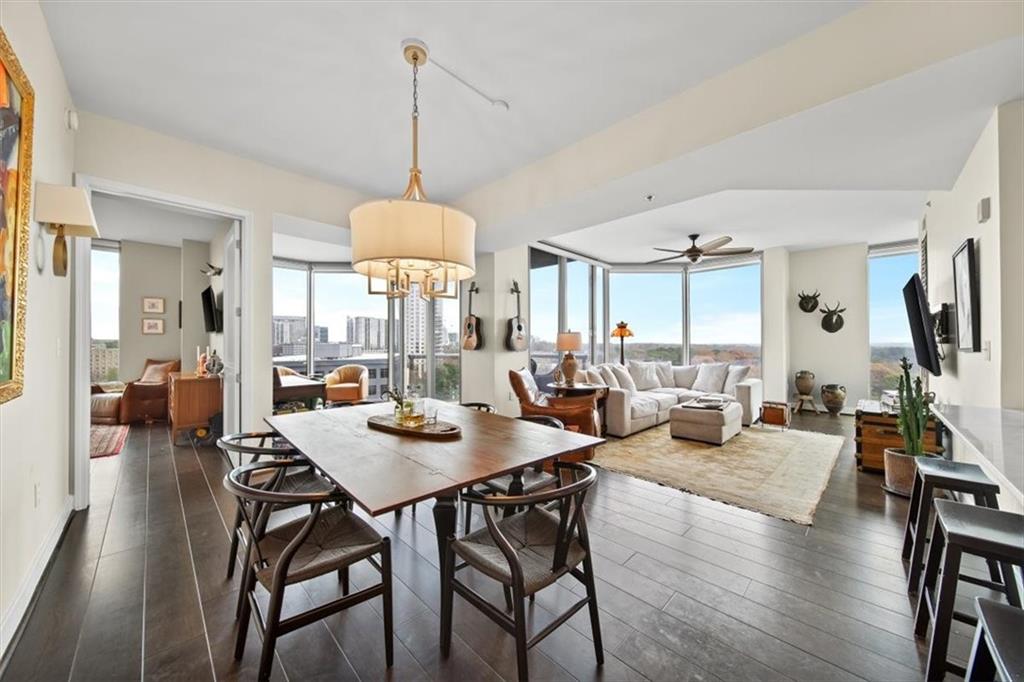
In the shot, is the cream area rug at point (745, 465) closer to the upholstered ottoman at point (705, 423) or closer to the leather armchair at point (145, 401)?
the upholstered ottoman at point (705, 423)

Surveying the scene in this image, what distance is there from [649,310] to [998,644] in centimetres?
760

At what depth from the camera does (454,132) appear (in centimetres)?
310

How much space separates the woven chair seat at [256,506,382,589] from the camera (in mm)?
1497

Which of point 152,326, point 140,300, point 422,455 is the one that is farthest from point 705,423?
point 140,300

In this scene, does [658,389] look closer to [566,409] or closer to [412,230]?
[566,409]

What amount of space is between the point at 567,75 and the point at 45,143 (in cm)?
281

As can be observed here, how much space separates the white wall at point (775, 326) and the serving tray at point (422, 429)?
253 inches

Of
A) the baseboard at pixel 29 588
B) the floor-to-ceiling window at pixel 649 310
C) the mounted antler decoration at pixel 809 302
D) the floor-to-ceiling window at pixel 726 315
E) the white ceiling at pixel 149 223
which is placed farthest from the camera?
the floor-to-ceiling window at pixel 649 310

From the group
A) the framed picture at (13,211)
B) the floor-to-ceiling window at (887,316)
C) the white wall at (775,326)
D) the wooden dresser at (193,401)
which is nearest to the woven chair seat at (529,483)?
the framed picture at (13,211)

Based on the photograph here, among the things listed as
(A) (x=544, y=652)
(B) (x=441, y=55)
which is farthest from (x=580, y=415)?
(B) (x=441, y=55)

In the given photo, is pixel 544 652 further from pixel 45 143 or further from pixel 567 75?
pixel 45 143

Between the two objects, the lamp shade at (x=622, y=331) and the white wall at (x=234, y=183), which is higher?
the white wall at (x=234, y=183)

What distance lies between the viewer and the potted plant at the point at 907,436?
3082 millimetres

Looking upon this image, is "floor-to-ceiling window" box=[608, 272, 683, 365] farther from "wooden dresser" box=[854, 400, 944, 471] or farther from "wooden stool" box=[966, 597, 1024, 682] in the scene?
"wooden stool" box=[966, 597, 1024, 682]
